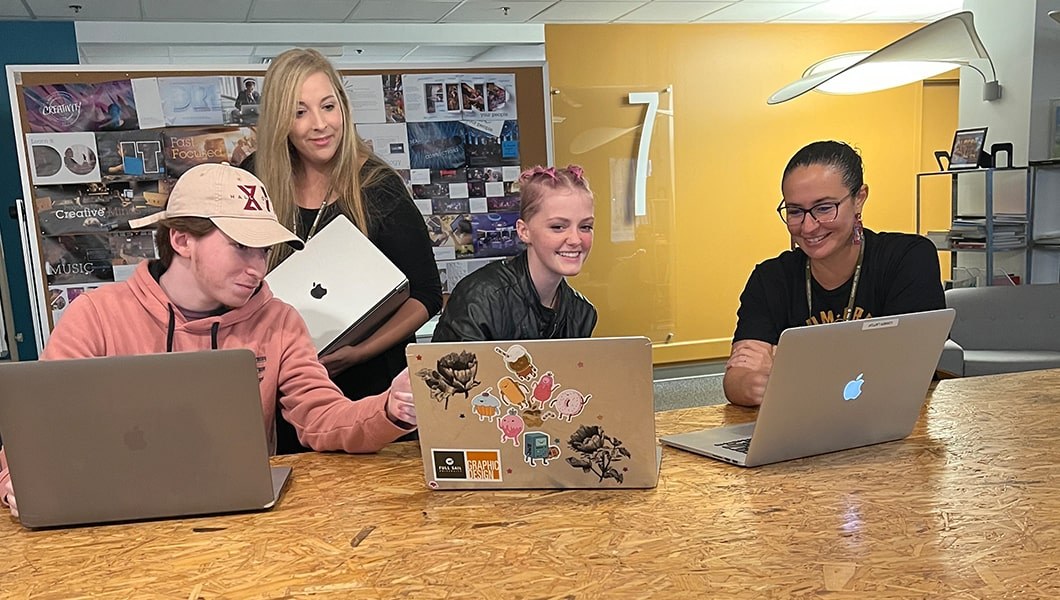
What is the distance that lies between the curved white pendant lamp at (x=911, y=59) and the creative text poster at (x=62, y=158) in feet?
9.95

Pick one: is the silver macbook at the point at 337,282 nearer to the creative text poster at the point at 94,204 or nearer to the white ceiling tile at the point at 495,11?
the creative text poster at the point at 94,204

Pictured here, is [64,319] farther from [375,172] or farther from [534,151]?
[534,151]

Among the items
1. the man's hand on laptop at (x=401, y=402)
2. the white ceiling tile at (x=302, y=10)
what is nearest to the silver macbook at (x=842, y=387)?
the man's hand on laptop at (x=401, y=402)

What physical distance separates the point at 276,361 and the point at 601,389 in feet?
2.33

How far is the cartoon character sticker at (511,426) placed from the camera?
4.11 ft

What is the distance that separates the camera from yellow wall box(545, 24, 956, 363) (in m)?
5.77

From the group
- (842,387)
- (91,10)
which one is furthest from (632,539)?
(91,10)

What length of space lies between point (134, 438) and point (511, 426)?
560 mm

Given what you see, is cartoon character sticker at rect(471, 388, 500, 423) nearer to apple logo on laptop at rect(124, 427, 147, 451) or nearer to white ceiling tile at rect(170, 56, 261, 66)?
apple logo on laptop at rect(124, 427, 147, 451)

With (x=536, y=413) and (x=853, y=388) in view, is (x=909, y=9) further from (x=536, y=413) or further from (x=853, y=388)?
(x=536, y=413)

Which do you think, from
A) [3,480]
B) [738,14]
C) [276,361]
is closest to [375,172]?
[276,361]

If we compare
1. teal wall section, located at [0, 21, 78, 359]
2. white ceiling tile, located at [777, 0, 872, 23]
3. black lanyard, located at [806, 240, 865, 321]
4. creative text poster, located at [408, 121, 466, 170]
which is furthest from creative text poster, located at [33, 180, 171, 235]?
white ceiling tile, located at [777, 0, 872, 23]

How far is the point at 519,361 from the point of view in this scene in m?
1.22

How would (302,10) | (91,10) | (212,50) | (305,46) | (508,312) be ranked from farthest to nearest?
(212,50), (305,46), (302,10), (91,10), (508,312)
